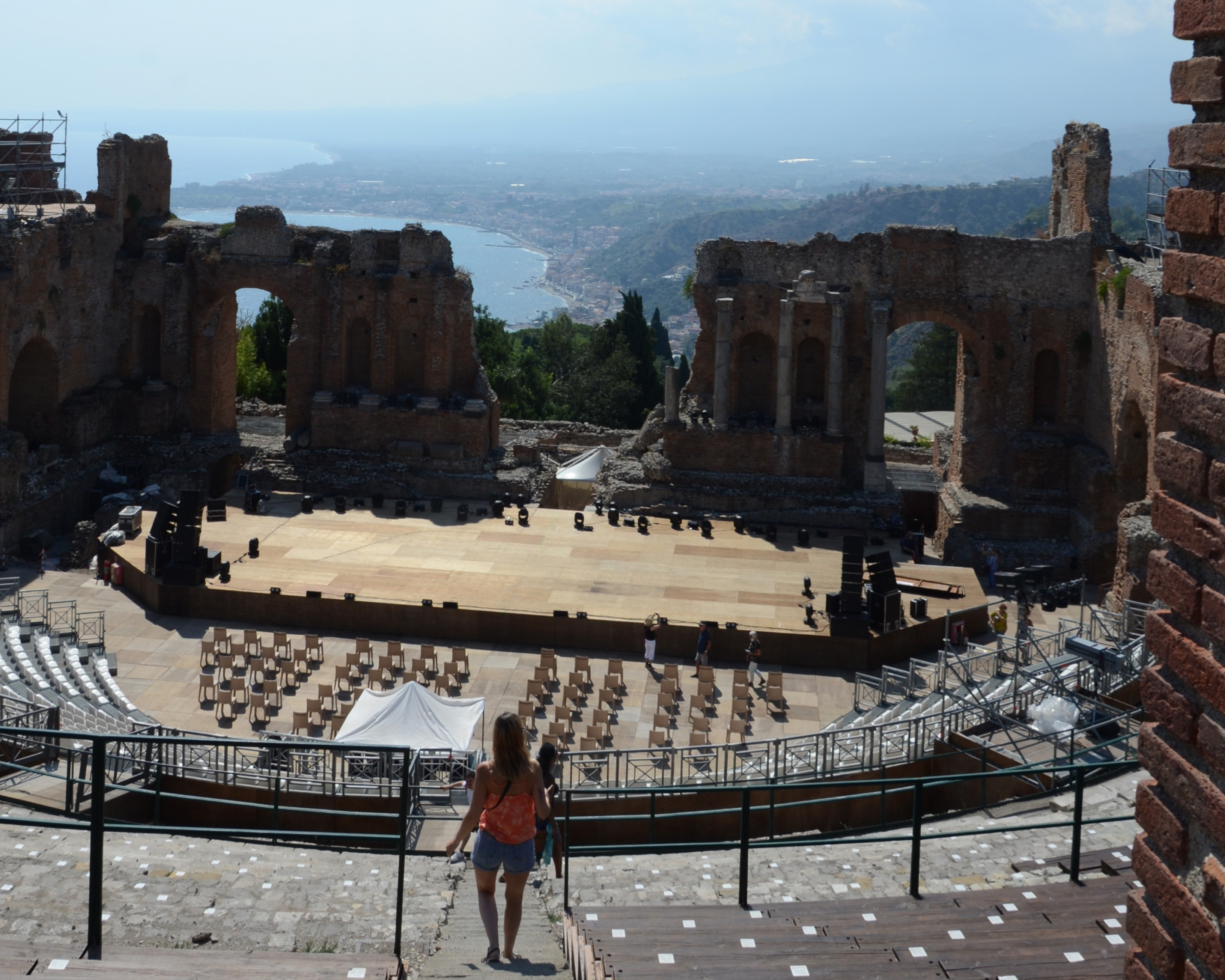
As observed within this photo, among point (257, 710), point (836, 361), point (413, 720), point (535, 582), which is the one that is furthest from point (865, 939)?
point (836, 361)

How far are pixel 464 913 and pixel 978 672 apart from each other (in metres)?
14.8

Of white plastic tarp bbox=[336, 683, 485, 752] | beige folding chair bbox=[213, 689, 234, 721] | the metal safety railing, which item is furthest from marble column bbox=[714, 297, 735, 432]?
the metal safety railing

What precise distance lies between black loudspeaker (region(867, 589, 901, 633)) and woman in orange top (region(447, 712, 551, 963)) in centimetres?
1751

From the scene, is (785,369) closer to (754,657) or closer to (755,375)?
(755,375)

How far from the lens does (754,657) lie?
25.5 metres

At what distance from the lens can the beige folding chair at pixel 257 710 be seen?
75.2 feet

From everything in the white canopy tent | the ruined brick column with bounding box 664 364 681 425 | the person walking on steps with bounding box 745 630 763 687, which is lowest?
the person walking on steps with bounding box 745 630 763 687

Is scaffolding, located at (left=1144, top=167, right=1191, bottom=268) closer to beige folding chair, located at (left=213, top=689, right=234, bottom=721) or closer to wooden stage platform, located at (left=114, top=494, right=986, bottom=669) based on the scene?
wooden stage platform, located at (left=114, top=494, right=986, bottom=669)

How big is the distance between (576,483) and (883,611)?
13.8 meters

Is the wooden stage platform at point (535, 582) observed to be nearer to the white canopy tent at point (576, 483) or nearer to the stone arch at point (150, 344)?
the white canopy tent at point (576, 483)

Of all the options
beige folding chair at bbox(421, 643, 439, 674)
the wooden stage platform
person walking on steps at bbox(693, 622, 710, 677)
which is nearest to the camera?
beige folding chair at bbox(421, 643, 439, 674)

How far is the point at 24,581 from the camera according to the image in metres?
30.2

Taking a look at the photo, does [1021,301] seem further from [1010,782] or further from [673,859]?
[673,859]

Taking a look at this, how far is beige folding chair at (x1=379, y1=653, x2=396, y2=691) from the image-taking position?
80.9ft
